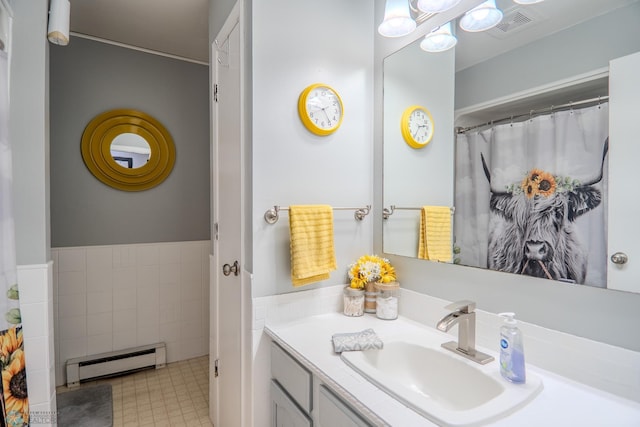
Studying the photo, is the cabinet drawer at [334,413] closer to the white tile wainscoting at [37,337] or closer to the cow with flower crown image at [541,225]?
Result: the cow with flower crown image at [541,225]

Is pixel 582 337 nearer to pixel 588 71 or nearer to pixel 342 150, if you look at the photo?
pixel 588 71

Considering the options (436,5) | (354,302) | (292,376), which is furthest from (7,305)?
(436,5)

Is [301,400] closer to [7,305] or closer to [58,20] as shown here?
[7,305]

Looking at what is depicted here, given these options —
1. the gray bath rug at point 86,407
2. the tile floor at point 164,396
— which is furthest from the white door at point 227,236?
the gray bath rug at point 86,407

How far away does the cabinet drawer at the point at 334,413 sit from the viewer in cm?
92

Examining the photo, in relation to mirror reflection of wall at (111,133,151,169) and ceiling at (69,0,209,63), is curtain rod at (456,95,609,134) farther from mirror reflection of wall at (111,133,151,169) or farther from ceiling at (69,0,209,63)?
mirror reflection of wall at (111,133,151,169)

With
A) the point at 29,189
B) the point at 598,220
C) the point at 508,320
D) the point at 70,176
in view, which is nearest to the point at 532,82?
the point at 598,220

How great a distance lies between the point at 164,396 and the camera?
7.68 ft

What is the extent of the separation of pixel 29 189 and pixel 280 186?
1.21 m

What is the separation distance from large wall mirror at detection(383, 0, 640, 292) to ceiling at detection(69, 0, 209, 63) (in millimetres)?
1637

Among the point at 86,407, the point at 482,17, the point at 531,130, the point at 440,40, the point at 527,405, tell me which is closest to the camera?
the point at 527,405

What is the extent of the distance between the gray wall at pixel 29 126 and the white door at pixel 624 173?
228cm

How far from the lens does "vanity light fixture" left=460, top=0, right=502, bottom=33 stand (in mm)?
1202

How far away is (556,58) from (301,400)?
1443mm
